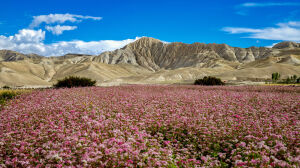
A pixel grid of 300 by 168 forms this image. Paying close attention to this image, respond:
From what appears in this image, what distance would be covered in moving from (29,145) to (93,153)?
5.88ft

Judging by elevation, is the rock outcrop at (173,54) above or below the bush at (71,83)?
above

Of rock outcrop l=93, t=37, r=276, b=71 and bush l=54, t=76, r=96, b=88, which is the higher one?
rock outcrop l=93, t=37, r=276, b=71

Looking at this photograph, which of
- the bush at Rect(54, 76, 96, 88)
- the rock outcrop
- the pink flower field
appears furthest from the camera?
the rock outcrop

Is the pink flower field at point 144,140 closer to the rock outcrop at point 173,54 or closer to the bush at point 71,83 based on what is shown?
the bush at point 71,83

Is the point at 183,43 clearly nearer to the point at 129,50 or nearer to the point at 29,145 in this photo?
the point at 129,50

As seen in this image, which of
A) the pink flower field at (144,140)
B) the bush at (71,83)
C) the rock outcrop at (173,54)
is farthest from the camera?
the rock outcrop at (173,54)

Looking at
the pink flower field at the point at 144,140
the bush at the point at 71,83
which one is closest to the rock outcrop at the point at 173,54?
the bush at the point at 71,83

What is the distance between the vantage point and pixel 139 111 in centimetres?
805

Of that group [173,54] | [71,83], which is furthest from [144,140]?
[173,54]

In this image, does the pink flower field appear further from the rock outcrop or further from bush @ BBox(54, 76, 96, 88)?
the rock outcrop

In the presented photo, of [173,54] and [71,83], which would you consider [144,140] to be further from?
[173,54]

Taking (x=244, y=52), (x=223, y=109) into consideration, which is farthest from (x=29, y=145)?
(x=244, y=52)

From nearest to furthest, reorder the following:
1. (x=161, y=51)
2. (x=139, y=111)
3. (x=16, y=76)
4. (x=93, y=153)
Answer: (x=93, y=153), (x=139, y=111), (x=16, y=76), (x=161, y=51)

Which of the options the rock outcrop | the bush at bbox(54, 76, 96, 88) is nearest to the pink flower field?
the bush at bbox(54, 76, 96, 88)
